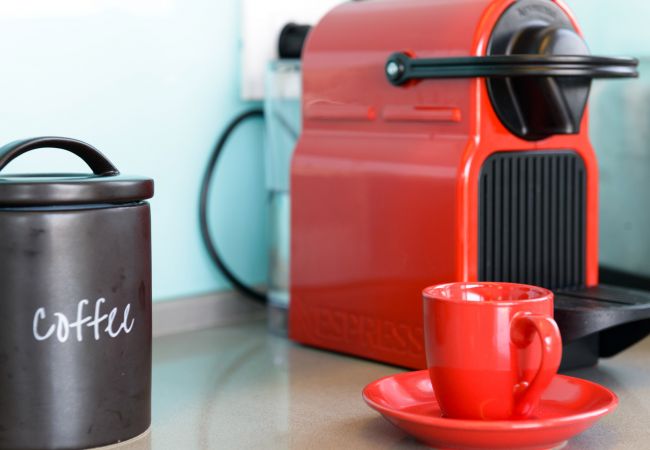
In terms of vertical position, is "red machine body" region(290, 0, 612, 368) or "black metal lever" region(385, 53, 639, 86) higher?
"black metal lever" region(385, 53, 639, 86)

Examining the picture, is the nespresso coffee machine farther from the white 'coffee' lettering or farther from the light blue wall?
the white 'coffee' lettering

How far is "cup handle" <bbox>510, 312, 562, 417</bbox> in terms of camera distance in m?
0.56

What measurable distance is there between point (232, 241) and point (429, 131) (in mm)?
323

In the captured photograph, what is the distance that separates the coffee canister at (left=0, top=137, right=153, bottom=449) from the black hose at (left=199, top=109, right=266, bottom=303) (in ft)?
1.28

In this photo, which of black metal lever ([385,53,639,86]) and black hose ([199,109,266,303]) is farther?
black hose ([199,109,266,303])

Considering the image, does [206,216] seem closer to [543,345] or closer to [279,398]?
[279,398]

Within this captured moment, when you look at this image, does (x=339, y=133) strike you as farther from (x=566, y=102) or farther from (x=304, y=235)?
(x=566, y=102)

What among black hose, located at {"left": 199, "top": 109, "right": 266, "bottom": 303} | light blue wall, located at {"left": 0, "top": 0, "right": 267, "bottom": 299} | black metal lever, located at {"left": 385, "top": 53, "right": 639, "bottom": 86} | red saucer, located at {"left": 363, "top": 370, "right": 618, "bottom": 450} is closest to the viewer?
red saucer, located at {"left": 363, "top": 370, "right": 618, "bottom": 450}

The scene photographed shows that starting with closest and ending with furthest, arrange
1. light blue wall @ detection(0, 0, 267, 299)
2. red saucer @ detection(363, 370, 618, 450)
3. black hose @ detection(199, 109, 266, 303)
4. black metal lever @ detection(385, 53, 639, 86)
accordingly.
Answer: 1. red saucer @ detection(363, 370, 618, 450)
2. black metal lever @ detection(385, 53, 639, 86)
3. light blue wall @ detection(0, 0, 267, 299)
4. black hose @ detection(199, 109, 266, 303)

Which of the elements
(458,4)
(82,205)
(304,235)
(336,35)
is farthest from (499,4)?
(82,205)

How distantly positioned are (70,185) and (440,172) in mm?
311

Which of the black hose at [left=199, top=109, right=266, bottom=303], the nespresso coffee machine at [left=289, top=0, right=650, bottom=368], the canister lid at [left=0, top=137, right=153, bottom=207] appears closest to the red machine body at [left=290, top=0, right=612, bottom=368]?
the nespresso coffee machine at [left=289, top=0, right=650, bottom=368]

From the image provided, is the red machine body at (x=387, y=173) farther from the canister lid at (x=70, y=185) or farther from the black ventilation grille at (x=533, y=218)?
the canister lid at (x=70, y=185)

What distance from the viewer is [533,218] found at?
0.81 meters
